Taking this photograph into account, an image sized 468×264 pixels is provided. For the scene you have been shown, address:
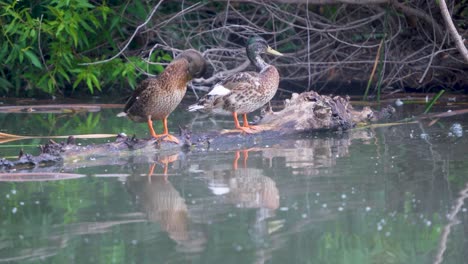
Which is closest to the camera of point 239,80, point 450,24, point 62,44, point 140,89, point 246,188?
point 246,188

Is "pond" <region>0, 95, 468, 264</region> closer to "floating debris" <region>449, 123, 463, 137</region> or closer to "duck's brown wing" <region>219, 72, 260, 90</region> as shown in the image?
Answer: "floating debris" <region>449, 123, 463, 137</region>

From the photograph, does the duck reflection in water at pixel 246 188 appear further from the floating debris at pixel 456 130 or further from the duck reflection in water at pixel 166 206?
the floating debris at pixel 456 130

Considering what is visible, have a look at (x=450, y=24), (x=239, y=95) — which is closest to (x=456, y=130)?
(x=450, y=24)

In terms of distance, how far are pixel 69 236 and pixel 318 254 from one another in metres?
1.26

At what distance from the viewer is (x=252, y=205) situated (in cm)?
487

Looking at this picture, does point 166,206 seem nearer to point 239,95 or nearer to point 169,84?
point 169,84

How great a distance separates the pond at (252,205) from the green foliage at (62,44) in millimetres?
3407

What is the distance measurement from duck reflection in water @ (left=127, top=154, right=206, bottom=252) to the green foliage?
4.63 metres

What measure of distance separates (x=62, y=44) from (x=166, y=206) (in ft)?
20.5

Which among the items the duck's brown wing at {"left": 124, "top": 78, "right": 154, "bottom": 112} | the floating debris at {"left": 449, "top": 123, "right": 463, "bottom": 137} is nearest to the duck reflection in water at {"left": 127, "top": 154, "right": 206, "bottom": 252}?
the duck's brown wing at {"left": 124, "top": 78, "right": 154, "bottom": 112}

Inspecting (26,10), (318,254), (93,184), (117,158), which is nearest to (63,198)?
(93,184)

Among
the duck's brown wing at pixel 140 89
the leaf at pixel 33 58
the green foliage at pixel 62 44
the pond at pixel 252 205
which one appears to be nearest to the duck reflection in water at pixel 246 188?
the pond at pixel 252 205

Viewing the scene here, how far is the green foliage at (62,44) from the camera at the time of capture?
33.7 feet

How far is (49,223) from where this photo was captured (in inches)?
Result: 180
